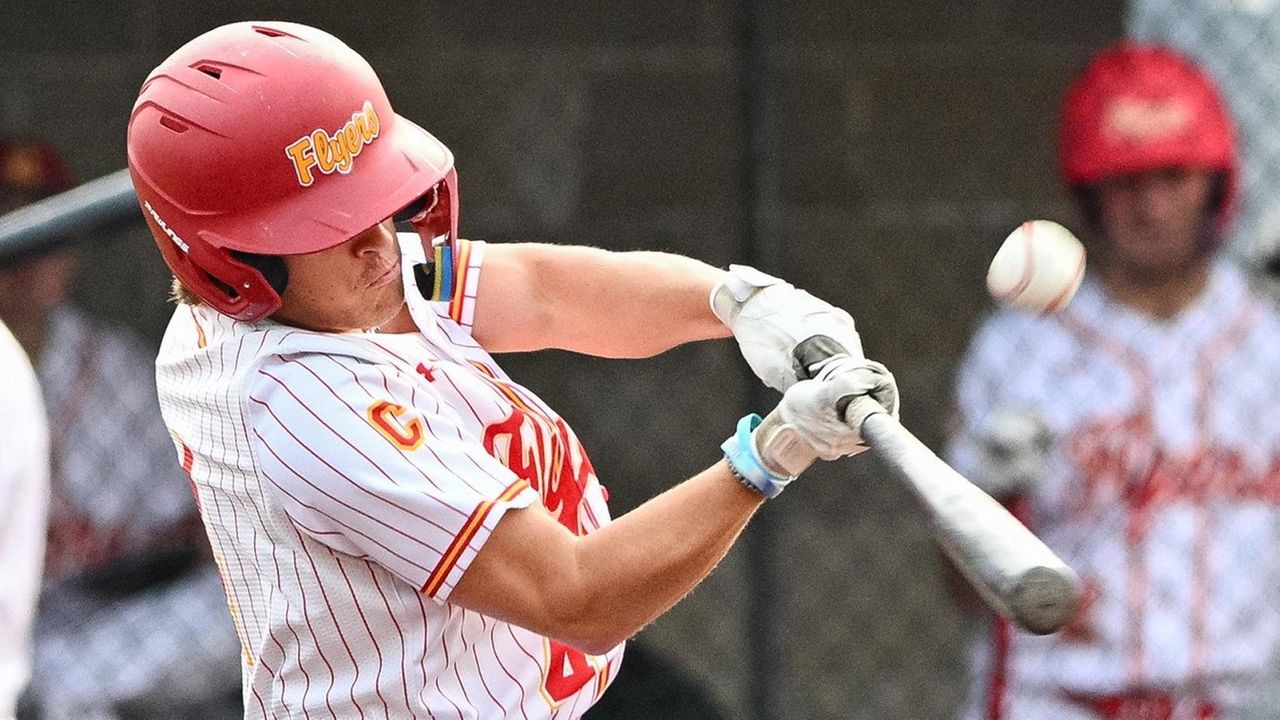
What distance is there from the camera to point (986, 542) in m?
1.52

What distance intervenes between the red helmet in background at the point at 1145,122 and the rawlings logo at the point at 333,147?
2.34m

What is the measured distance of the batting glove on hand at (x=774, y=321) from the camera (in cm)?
199

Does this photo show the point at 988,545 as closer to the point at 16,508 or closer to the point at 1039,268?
the point at 1039,268

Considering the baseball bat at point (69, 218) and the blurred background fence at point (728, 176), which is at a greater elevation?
the baseball bat at point (69, 218)

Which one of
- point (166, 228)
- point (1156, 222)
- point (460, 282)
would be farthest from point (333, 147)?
point (1156, 222)

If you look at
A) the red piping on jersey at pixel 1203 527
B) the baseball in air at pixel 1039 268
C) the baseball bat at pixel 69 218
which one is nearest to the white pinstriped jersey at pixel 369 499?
the baseball in air at pixel 1039 268

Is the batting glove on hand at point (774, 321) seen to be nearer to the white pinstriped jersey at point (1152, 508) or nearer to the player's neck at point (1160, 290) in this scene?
the white pinstriped jersey at point (1152, 508)

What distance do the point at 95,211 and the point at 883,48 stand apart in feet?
7.12

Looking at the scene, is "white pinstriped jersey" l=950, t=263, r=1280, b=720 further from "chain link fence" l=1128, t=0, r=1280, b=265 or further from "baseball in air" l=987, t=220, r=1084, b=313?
"baseball in air" l=987, t=220, r=1084, b=313

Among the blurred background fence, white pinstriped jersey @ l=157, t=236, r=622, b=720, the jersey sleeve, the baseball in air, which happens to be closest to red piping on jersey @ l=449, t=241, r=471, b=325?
white pinstriped jersey @ l=157, t=236, r=622, b=720

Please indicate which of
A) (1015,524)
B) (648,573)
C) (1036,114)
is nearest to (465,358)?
(648,573)

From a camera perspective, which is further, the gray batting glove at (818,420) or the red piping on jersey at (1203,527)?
the red piping on jersey at (1203,527)

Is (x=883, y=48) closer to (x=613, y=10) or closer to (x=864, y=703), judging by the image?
(x=613, y=10)

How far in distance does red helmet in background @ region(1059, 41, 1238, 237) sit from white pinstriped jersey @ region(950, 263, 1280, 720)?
0.94ft
